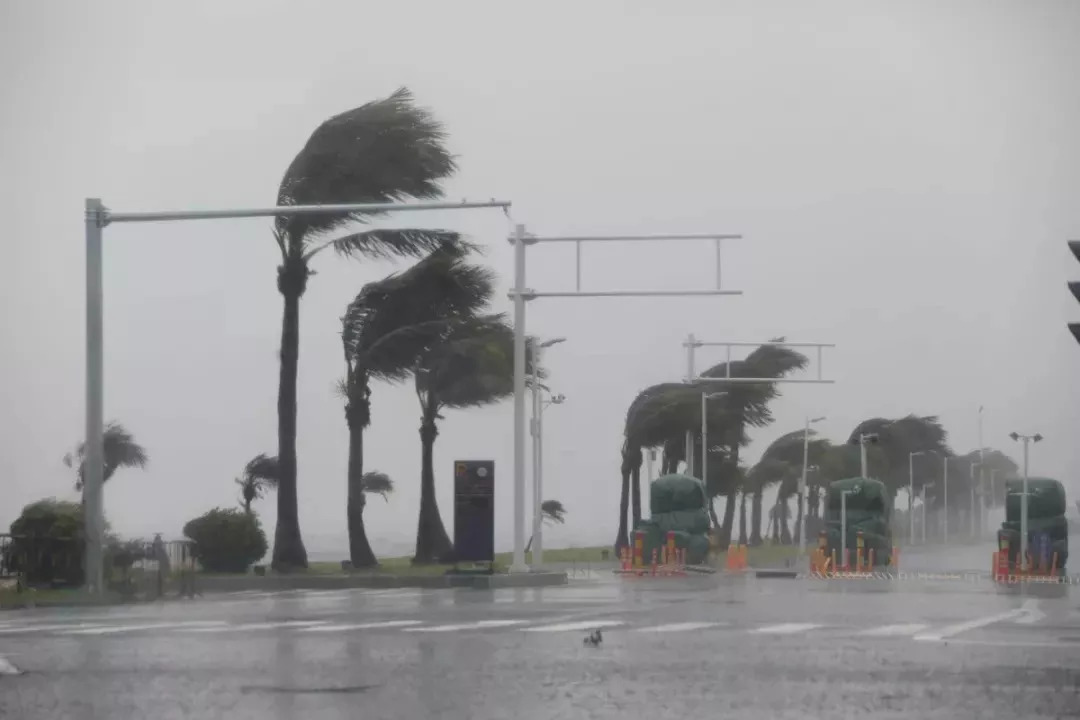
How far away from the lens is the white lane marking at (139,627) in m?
18.1

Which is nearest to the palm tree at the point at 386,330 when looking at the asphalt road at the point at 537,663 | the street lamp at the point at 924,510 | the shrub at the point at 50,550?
the shrub at the point at 50,550

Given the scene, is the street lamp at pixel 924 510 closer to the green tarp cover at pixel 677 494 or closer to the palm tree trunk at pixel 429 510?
the green tarp cover at pixel 677 494

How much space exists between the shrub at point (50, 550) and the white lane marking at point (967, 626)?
47.9 feet

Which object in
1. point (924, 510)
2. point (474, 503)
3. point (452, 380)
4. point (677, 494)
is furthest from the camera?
point (924, 510)

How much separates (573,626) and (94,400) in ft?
38.4

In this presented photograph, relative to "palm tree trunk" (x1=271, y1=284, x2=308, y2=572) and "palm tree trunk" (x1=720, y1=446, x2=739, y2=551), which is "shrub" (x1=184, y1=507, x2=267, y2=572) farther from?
"palm tree trunk" (x1=720, y1=446, x2=739, y2=551)

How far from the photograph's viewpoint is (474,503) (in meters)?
37.3

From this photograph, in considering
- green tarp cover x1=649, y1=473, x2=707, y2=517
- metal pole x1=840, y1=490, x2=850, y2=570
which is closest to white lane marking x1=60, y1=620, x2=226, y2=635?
metal pole x1=840, y1=490, x2=850, y2=570

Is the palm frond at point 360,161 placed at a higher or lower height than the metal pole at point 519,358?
higher

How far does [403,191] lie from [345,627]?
2491 cm

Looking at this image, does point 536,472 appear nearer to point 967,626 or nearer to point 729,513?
point 967,626

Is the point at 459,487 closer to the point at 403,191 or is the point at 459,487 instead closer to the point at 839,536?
the point at 403,191

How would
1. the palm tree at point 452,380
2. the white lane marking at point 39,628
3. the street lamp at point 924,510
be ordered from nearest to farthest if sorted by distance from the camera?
the white lane marking at point 39,628
the palm tree at point 452,380
the street lamp at point 924,510

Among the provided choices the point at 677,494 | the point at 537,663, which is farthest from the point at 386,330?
the point at 537,663
